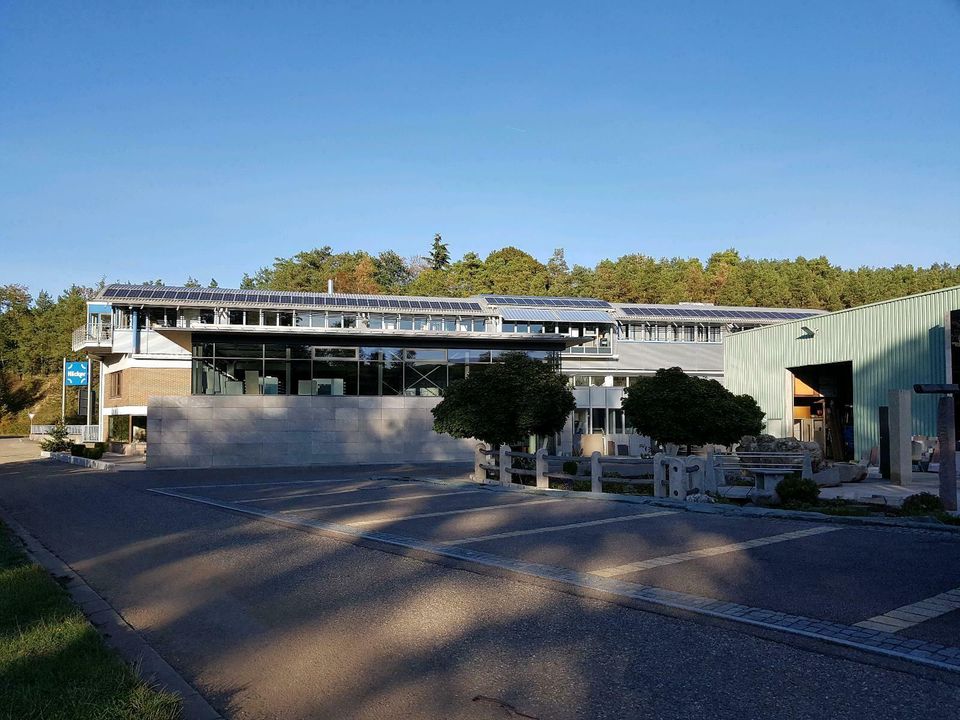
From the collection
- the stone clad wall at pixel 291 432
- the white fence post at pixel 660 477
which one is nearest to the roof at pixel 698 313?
the stone clad wall at pixel 291 432

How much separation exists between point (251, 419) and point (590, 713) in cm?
3184

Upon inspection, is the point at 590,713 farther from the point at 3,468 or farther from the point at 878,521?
the point at 3,468

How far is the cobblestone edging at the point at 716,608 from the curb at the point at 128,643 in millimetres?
3844

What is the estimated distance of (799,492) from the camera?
15250mm

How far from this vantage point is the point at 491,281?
283ft

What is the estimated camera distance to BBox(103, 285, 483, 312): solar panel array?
51562 millimetres

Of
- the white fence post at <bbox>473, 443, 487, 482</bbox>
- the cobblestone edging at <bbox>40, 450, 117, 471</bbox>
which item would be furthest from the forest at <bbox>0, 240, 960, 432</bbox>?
the white fence post at <bbox>473, 443, 487, 482</bbox>

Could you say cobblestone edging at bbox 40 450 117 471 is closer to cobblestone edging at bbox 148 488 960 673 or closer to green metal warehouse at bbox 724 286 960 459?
cobblestone edging at bbox 148 488 960 673

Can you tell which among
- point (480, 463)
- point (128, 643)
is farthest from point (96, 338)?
point (128, 643)

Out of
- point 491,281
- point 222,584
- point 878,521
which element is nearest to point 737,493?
point 878,521

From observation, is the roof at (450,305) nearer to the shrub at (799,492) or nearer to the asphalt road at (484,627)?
the shrub at (799,492)

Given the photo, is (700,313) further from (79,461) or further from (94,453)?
(79,461)

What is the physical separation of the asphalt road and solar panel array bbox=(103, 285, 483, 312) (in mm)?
40038

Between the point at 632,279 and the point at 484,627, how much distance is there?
276 feet
